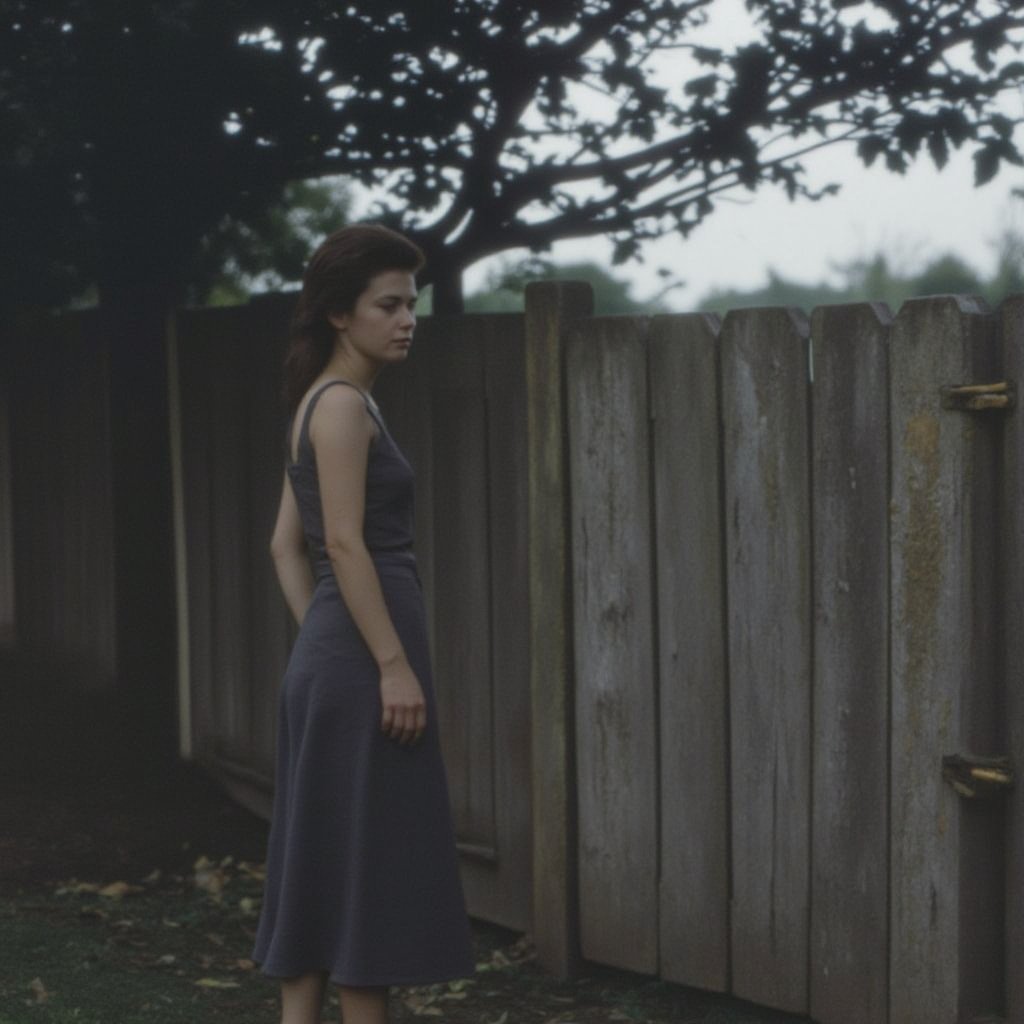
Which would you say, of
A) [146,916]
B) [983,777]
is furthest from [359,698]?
[146,916]

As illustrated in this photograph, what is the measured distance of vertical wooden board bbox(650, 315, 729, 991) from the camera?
485cm

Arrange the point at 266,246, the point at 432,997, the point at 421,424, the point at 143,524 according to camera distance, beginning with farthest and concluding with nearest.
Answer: the point at 266,246 < the point at 143,524 < the point at 421,424 < the point at 432,997

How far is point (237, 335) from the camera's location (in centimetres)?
741

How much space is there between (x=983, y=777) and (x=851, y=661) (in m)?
0.45

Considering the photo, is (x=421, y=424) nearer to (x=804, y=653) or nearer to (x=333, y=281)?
(x=804, y=653)

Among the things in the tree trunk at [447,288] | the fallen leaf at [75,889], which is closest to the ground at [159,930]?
the fallen leaf at [75,889]

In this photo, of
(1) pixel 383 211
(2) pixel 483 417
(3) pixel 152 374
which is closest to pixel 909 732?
(2) pixel 483 417

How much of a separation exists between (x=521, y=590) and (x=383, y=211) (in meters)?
2.29

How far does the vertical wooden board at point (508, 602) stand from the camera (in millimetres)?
5543

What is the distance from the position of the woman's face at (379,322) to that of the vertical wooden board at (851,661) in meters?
1.00

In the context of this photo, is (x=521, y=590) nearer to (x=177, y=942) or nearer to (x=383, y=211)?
(x=177, y=942)

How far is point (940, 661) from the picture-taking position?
420 centimetres

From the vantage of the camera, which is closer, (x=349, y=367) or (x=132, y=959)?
(x=349, y=367)

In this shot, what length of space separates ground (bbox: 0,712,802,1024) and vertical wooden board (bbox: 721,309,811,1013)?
267 mm
